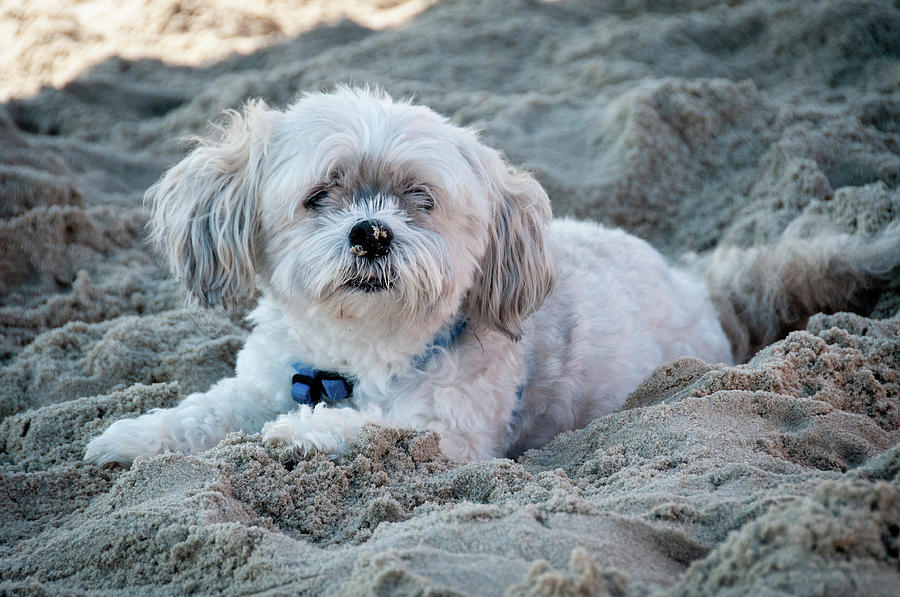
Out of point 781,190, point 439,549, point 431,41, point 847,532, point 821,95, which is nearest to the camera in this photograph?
point 847,532

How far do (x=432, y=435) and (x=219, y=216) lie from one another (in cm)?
94

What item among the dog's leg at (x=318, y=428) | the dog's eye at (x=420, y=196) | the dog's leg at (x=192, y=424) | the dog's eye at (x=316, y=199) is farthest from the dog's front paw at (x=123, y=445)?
the dog's eye at (x=420, y=196)

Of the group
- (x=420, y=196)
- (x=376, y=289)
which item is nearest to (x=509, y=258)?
(x=420, y=196)

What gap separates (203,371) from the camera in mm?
3316

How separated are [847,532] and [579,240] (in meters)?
2.17

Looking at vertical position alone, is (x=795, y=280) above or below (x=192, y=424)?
above

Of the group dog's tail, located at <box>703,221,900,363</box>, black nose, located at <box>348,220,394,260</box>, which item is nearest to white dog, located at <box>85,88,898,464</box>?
black nose, located at <box>348,220,394,260</box>

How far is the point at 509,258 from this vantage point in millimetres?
2799

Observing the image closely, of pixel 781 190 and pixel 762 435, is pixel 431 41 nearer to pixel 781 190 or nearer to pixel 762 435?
pixel 781 190

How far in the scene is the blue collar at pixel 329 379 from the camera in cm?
269

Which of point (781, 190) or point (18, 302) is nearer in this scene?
point (18, 302)

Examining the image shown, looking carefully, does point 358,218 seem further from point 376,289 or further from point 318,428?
point 318,428

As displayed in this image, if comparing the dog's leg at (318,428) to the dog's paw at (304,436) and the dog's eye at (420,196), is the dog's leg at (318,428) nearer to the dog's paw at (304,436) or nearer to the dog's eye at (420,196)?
the dog's paw at (304,436)

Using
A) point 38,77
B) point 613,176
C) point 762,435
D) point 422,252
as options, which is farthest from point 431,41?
point 762,435
